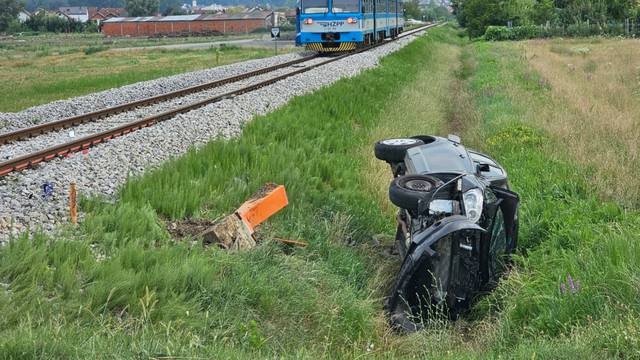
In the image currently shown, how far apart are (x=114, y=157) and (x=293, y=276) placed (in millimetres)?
3696

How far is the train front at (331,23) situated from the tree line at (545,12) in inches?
1512

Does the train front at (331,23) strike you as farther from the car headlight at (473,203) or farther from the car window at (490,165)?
the car headlight at (473,203)

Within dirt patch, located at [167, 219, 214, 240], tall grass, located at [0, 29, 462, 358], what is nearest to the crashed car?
tall grass, located at [0, 29, 462, 358]

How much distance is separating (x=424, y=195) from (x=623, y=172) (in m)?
3.97

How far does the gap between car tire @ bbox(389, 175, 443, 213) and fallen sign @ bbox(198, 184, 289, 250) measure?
136cm

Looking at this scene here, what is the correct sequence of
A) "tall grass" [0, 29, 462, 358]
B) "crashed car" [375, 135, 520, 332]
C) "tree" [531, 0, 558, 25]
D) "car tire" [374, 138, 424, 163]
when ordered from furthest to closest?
"tree" [531, 0, 558, 25] → "car tire" [374, 138, 424, 163] → "crashed car" [375, 135, 520, 332] → "tall grass" [0, 29, 462, 358]

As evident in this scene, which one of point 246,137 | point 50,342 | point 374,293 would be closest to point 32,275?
point 50,342

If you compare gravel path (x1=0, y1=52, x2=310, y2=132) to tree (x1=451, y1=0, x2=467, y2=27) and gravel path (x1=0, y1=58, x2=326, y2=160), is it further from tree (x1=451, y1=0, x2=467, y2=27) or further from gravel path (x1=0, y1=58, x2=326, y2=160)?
tree (x1=451, y1=0, x2=467, y2=27)

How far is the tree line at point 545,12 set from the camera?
59438 mm

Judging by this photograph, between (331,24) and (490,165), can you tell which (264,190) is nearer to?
(490,165)

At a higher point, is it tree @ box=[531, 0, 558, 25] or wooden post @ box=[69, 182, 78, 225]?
tree @ box=[531, 0, 558, 25]

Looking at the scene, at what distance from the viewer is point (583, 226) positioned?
634 centimetres

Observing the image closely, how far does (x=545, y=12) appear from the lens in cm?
6588

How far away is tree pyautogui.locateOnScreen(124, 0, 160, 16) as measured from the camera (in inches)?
6058
